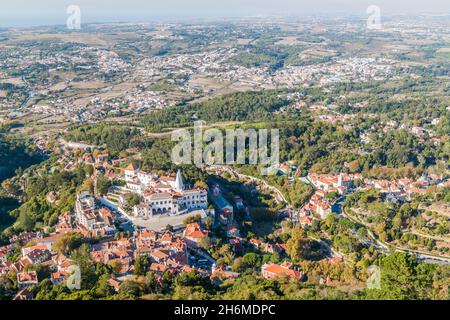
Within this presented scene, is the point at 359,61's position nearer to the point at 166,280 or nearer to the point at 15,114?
the point at 15,114

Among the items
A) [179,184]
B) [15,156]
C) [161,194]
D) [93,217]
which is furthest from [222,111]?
[93,217]

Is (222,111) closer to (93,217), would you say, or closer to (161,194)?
(161,194)

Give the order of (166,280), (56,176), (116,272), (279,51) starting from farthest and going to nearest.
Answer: (279,51)
(56,176)
(116,272)
(166,280)

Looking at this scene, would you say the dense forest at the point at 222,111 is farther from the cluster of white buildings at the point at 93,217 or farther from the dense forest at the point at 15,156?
the cluster of white buildings at the point at 93,217

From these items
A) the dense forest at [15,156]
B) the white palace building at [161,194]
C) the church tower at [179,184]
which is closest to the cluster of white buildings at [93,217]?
the white palace building at [161,194]

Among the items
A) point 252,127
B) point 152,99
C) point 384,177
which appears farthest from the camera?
point 152,99

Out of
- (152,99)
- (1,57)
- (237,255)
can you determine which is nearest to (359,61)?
(152,99)

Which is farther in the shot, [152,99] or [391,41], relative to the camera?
[391,41]

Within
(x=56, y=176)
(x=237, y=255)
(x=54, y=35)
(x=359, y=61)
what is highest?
(x=54, y=35)

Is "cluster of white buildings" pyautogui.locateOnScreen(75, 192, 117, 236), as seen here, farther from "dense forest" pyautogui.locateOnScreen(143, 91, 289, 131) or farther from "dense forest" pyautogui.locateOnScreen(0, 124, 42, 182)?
"dense forest" pyautogui.locateOnScreen(143, 91, 289, 131)
